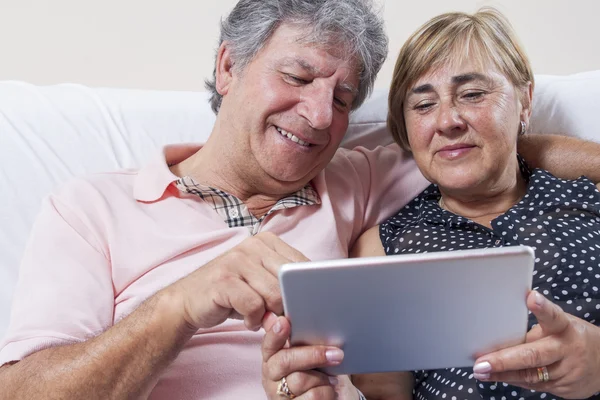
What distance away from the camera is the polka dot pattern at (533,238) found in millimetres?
1198

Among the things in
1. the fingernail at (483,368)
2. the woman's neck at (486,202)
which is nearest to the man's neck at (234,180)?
the woman's neck at (486,202)

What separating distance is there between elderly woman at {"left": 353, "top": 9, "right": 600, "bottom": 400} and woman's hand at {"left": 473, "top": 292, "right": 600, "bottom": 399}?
0.20m

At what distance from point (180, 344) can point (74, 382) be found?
17 centimetres

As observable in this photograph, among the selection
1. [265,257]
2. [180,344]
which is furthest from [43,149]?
[265,257]

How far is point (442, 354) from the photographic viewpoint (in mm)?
915

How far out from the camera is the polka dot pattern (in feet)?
3.93

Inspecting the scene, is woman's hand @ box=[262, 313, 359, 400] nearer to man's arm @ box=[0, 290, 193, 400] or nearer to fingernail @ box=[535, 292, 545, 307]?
man's arm @ box=[0, 290, 193, 400]

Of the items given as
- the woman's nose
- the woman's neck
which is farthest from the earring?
the woman's nose

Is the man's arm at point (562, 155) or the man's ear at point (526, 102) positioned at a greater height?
the man's ear at point (526, 102)

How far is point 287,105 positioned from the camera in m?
1.28

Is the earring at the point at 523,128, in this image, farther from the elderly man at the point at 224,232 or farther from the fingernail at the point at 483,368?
the fingernail at the point at 483,368

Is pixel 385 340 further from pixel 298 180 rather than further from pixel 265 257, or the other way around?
pixel 298 180

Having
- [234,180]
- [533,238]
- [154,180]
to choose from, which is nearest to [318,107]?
[234,180]

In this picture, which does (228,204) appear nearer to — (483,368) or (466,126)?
(466,126)
